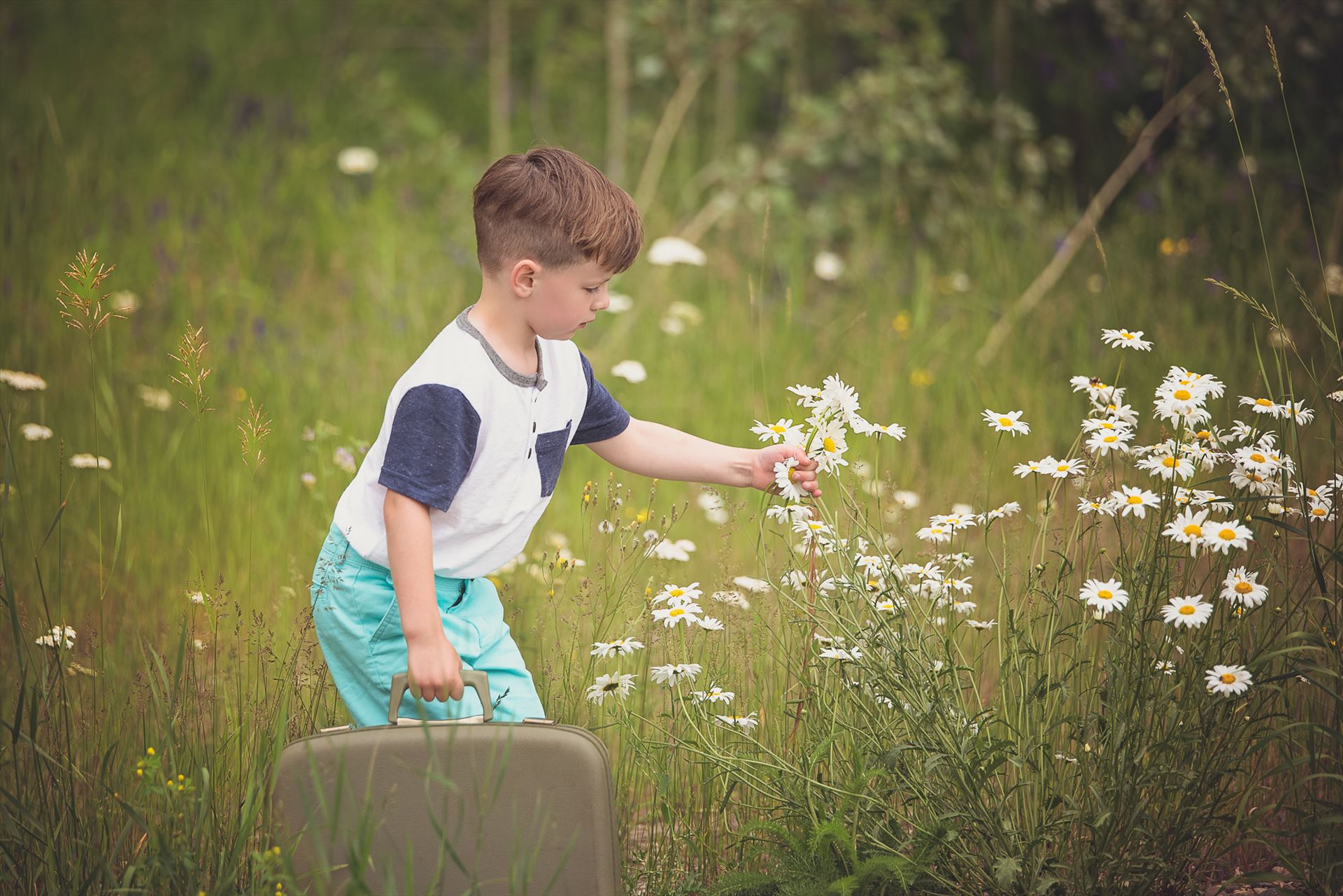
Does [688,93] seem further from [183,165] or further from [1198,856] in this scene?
[1198,856]

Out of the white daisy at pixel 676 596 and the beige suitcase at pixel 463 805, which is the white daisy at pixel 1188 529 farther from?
the beige suitcase at pixel 463 805

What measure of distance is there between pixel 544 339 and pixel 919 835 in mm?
1059

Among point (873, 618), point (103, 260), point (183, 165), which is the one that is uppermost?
point (183, 165)

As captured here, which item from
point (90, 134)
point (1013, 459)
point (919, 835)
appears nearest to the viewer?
point (919, 835)

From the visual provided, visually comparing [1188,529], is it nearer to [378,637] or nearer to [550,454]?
[550,454]

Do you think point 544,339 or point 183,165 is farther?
point 183,165

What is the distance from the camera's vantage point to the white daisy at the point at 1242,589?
163 cm

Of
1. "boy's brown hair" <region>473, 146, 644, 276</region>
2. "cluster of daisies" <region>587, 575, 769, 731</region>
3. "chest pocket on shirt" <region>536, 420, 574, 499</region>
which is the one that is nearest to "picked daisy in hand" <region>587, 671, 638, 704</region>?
"cluster of daisies" <region>587, 575, 769, 731</region>

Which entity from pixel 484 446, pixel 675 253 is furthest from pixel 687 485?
pixel 484 446

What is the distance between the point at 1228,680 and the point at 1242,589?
→ 0.15 m

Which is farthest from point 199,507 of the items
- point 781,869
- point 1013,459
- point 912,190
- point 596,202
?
point 912,190

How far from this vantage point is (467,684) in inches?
68.6

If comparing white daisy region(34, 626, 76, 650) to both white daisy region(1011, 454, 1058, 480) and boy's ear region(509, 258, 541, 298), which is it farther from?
white daisy region(1011, 454, 1058, 480)

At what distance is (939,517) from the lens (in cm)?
192
